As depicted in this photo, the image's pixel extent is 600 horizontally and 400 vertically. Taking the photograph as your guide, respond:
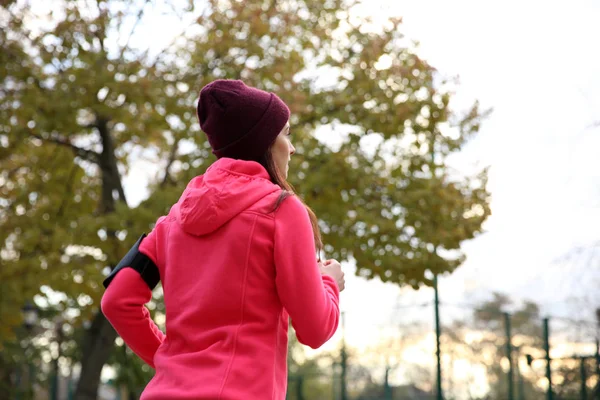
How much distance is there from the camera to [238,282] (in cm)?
189

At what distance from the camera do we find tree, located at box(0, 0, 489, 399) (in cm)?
966

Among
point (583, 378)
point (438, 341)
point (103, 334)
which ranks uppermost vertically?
point (103, 334)

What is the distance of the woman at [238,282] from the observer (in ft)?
6.14

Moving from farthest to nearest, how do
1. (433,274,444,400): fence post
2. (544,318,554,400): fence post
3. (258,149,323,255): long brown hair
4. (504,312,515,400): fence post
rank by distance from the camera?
(433,274,444,400): fence post
(504,312,515,400): fence post
(544,318,554,400): fence post
(258,149,323,255): long brown hair

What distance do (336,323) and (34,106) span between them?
8.50 meters

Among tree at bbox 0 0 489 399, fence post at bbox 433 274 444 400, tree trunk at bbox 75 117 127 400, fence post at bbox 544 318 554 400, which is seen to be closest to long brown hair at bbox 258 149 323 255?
tree at bbox 0 0 489 399

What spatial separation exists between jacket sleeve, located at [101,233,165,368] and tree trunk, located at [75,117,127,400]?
30.2ft

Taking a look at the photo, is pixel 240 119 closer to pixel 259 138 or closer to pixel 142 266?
pixel 259 138

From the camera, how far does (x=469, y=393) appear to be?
13.3 metres

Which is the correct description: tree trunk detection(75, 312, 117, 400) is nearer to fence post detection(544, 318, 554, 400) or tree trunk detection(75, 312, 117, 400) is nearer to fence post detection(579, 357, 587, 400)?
fence post detection(544, 318, 554, 400)

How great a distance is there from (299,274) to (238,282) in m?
0.14

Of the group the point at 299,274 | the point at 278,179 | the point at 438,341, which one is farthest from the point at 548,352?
the point at 299,274

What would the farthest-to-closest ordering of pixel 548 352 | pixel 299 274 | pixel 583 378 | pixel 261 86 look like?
1. pixel 548 352
2. pixel 583 378
3. pixel 261 86
4. pixel 299 274

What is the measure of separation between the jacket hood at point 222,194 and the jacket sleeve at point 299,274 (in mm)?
80
